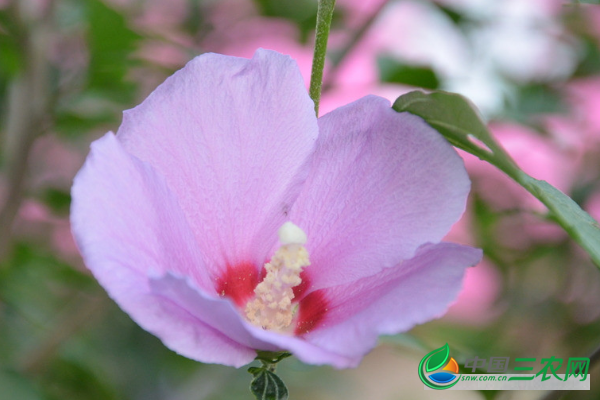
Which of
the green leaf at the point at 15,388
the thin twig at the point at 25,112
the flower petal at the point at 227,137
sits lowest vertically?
the green leaf at the point at 15,388

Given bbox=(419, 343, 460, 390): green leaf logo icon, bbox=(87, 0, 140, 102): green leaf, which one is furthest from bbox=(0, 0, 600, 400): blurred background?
bbox=(419, 343, 460, 390): green leaf logo icon

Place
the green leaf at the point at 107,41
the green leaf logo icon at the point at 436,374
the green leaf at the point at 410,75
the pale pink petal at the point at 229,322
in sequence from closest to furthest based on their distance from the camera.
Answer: the pale pink petal at the point at 229,322 → the green leaf logo icon at the point at 436,374 → the green leaf at the point at 107,41 → the green leaf at the point at 410,75

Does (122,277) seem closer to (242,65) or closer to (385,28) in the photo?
(242,65)

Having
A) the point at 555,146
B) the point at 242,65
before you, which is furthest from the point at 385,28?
the point at 242,65

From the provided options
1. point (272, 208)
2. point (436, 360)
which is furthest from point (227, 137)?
point (436, 360)

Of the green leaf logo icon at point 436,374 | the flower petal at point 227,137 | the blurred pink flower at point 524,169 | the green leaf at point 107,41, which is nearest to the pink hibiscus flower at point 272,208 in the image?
the flower petal at point 227,137

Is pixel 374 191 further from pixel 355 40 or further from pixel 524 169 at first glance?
pixel 524 169

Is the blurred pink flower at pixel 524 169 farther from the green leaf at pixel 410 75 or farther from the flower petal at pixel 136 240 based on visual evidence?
the flower petal at pixel 136 240
